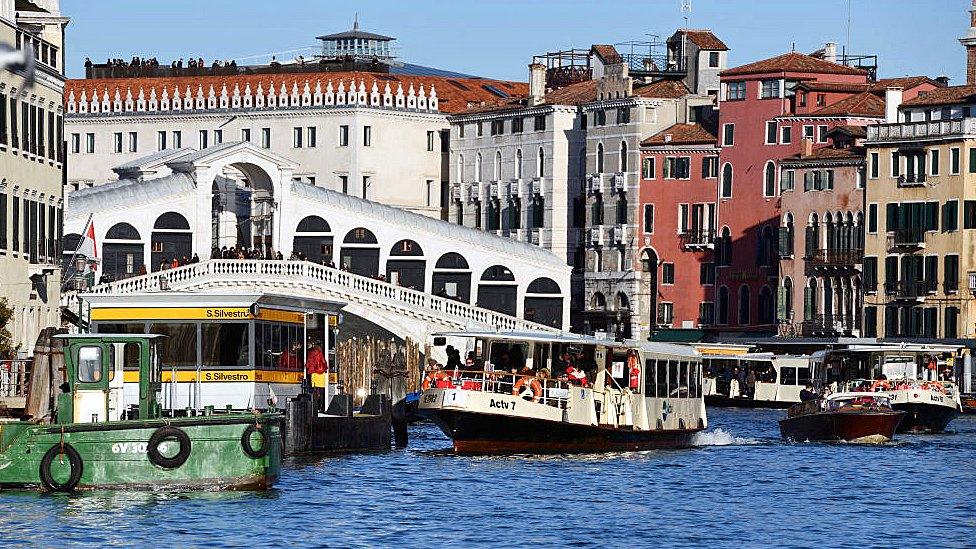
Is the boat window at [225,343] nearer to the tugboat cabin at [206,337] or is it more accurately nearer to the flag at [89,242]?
the tugboat cabin at [206,337]

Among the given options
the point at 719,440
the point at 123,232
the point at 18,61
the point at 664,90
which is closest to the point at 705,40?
the point at 664,90

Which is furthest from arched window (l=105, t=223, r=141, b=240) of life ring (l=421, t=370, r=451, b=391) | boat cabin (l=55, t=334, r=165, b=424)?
boat cabin (l=55, t=334, r=165, b=424)

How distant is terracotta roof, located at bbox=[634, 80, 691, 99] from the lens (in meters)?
116

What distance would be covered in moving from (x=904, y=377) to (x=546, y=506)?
31.3 metres

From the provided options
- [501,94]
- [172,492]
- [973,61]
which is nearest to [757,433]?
[172,492]

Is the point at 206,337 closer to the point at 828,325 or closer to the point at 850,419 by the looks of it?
the point at 850,419

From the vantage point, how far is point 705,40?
118375 millimetres

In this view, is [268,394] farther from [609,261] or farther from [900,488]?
[609,261]

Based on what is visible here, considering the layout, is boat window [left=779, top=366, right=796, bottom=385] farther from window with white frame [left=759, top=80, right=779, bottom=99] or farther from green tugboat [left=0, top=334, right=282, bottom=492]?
green tugboat [left=0, top=334, right=282, bottom=492]

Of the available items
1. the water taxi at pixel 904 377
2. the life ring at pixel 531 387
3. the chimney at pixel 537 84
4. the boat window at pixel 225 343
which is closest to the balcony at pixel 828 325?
the water taxi at pixel 904 377

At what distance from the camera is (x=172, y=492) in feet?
Answer: 135

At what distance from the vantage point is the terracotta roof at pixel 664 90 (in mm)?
115750

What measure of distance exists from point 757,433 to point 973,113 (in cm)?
3172

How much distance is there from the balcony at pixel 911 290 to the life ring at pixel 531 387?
49263 mm
